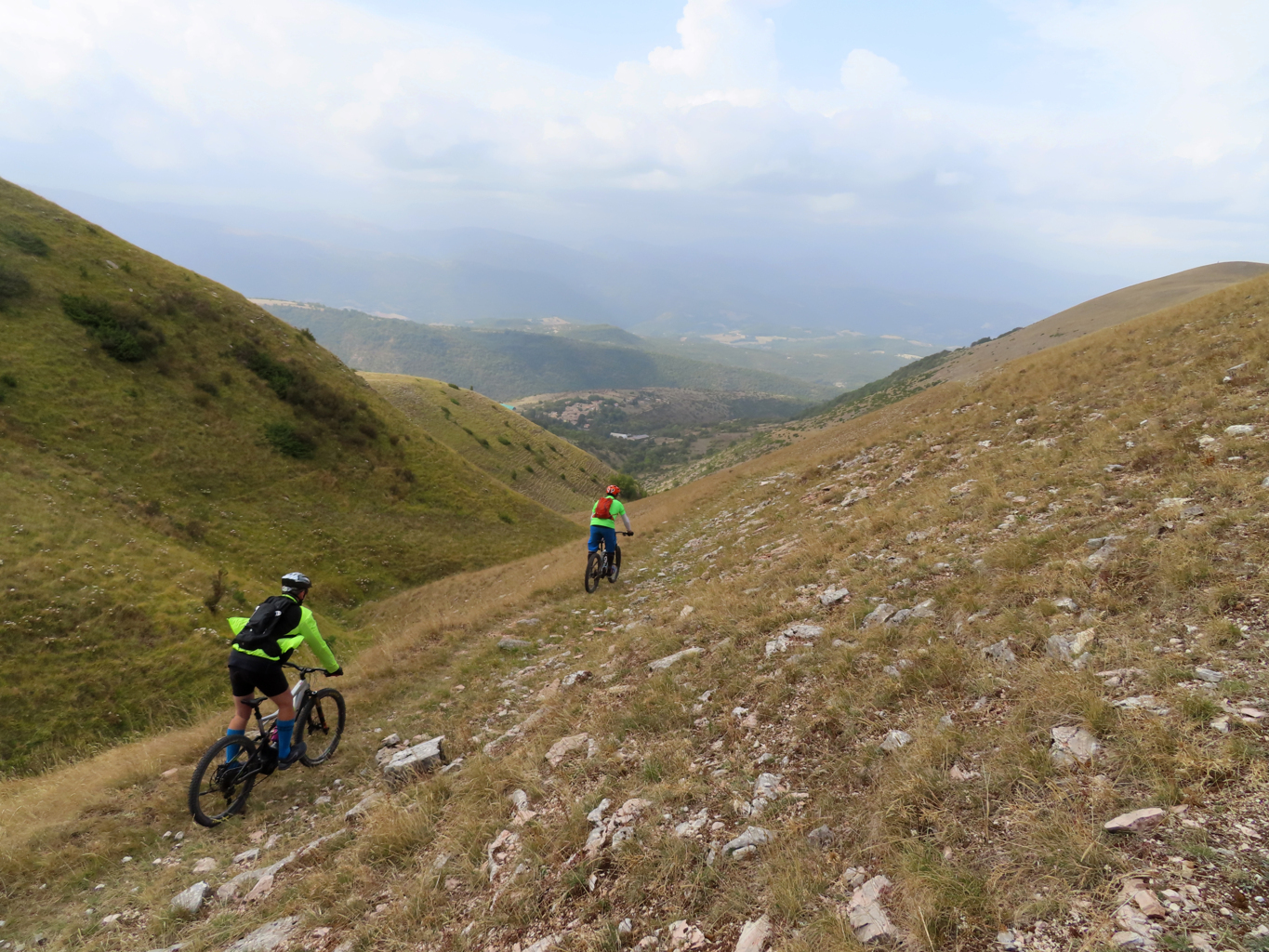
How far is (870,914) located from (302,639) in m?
8.74

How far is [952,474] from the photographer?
1451 cm

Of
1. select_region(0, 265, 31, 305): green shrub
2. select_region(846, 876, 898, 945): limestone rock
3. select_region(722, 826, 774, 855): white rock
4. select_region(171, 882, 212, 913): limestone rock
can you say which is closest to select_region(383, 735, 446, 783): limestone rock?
select_region(171, 882, 212, 913): limestone rock

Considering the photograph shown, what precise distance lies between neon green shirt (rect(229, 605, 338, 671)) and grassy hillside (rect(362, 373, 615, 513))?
1918 inches

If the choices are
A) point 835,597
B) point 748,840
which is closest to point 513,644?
point 835,597

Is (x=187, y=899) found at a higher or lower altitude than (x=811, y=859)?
lower

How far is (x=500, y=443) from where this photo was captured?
6756 cm

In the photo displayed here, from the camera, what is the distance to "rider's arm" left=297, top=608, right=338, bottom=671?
28.6 feet

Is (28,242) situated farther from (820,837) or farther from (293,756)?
(820,837)

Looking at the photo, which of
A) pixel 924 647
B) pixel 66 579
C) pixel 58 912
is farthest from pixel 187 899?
pixel 66 579

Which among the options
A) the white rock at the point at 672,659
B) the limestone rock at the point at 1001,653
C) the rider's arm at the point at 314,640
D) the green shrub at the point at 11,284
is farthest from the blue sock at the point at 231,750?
the green shrub at the point at 11,284

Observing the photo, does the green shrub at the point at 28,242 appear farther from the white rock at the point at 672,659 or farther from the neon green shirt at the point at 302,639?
the white rock at the point at 672,659

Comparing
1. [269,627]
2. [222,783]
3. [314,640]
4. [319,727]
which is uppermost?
[269,627]

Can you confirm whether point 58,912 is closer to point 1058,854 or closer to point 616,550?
point 1058,854

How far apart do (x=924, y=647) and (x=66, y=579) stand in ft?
70.7
